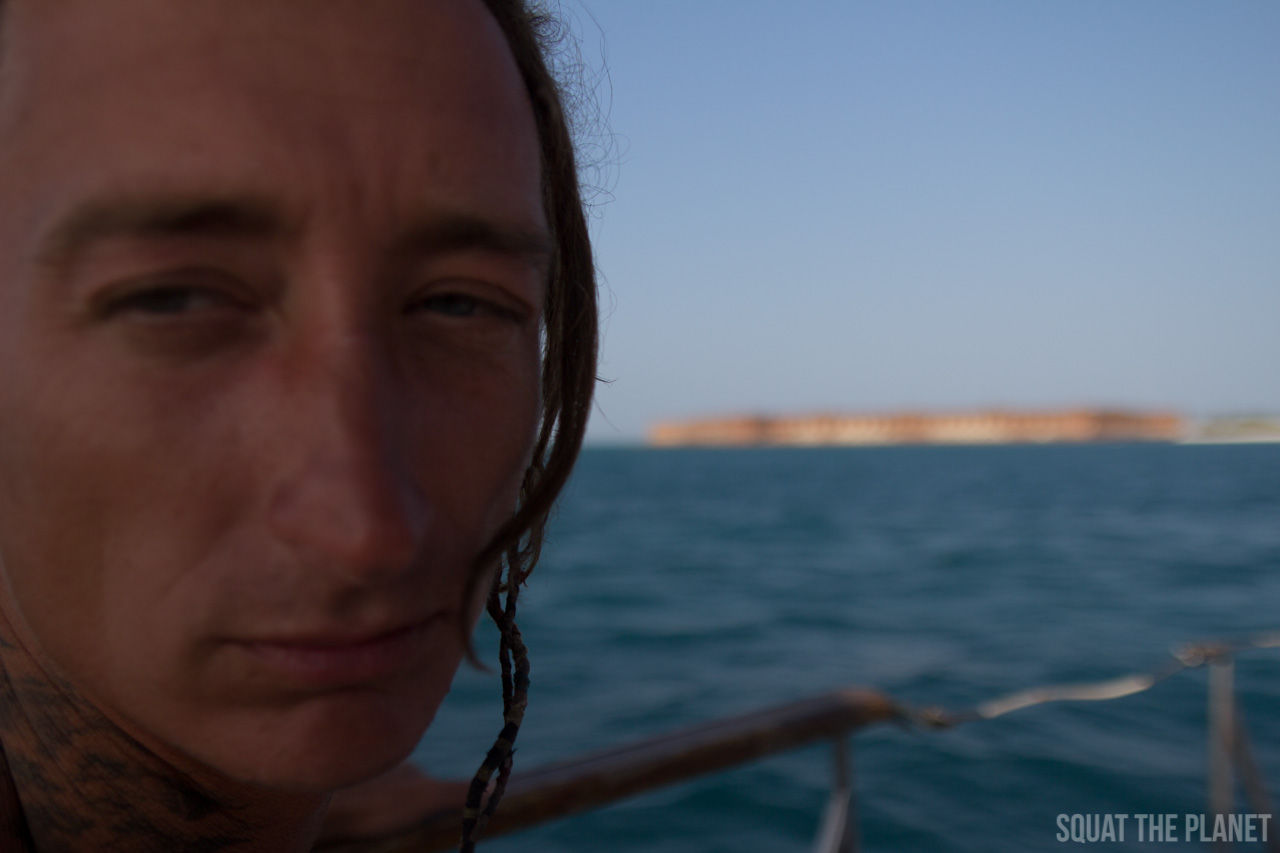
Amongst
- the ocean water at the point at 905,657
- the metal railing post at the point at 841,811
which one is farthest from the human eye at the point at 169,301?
the metal railing post at the point at 841,811

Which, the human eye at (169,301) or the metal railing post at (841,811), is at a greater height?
the human eye at (169,301)

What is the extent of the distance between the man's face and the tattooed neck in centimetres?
21

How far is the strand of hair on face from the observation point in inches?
37.0

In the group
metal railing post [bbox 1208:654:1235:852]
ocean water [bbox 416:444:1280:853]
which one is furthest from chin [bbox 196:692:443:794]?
metal railing post [bbox 1208:654:1235:852]

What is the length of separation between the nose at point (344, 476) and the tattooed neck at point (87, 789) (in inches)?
15.2

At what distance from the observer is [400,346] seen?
680 mm

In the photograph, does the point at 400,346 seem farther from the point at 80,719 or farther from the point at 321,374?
the point at 80,719

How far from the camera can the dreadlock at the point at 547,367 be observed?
896mm

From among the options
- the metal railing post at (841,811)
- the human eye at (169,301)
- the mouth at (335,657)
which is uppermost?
the human eye at (169,301)

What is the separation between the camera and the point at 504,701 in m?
0.96

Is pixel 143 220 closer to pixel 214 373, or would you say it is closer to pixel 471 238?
pixel 214 373

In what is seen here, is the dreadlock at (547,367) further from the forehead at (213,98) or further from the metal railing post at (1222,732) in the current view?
the metal railing post at (1222,732)

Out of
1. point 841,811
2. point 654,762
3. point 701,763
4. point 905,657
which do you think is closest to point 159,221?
point 654,762

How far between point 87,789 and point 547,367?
0.65m
